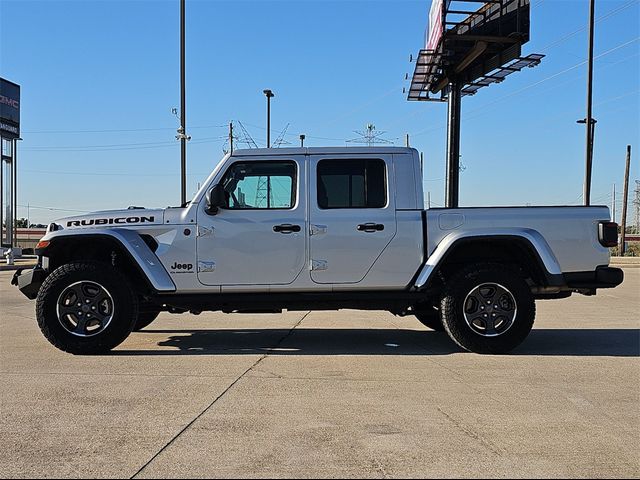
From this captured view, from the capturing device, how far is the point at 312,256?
22.1ft

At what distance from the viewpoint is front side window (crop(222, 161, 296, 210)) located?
22.5 ft

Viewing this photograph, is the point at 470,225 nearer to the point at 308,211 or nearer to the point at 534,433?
the point at 308,211

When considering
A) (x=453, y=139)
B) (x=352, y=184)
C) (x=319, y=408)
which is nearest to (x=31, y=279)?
(x=352, y=184)

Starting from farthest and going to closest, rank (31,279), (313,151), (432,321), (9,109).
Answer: (9,109)
(432,321)
(313,151)
(31,279)

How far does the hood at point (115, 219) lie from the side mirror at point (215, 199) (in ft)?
1.85

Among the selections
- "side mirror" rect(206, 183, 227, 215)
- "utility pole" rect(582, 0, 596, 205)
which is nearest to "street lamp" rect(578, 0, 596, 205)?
"utility pole" rect(582, 0, 596, 205)

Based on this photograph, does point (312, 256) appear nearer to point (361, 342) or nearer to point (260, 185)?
point (260, 185)

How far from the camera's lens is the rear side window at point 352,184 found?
688 cm

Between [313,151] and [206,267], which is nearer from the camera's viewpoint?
[206,267]

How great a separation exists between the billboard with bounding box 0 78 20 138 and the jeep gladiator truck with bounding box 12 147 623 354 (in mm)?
37251

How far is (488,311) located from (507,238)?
822 mm

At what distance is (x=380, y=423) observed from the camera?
4324mm

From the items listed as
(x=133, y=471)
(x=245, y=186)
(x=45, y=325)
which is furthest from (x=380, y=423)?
(x=45, y=325)

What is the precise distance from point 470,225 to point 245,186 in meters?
2.50
